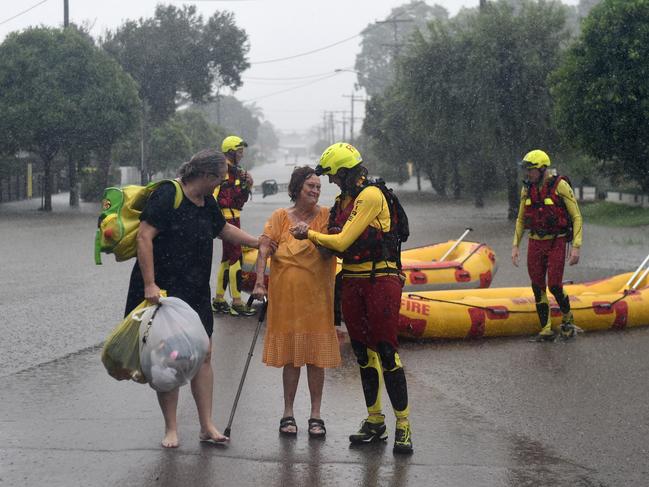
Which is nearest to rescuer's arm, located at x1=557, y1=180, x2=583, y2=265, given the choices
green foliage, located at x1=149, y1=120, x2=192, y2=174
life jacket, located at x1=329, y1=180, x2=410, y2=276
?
life jacket, located at x1=329, y1=180, x2=410, y2=276

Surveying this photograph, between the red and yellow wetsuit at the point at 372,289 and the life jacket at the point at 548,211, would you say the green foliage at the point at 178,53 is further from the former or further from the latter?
the red and yellow wetsuit at the point at 372,289

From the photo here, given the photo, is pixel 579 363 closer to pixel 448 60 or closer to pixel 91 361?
pixel 91 361

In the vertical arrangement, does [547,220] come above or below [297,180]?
below

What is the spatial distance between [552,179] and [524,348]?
4.89ft

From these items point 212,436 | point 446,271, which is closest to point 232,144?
point 446,271

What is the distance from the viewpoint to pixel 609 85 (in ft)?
69.3

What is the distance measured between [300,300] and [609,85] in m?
16.2

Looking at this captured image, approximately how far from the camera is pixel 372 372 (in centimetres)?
635

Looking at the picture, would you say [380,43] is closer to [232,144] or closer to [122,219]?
[232,144]

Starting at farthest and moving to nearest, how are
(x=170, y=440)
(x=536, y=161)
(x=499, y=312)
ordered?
(x=499, y=312) < (x=536, y=161) < (x=170, y=440)

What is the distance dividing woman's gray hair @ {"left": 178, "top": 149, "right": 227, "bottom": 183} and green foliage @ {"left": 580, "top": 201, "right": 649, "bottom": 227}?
20990 millimetres

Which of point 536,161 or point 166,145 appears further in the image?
point 166,145

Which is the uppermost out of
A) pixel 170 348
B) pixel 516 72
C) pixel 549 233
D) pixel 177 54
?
pixel 177 54

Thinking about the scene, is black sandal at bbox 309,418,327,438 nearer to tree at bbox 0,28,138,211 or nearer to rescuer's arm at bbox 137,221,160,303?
rescuer's arm at bbox 137,221,160,303
